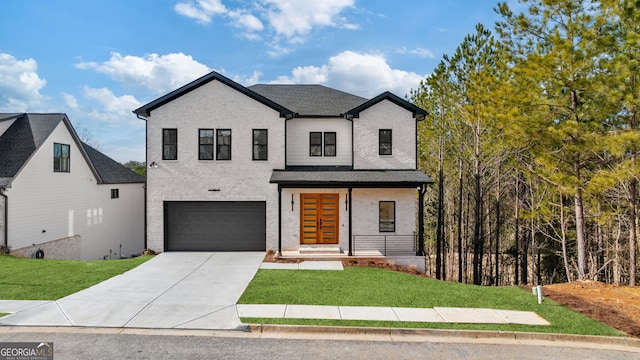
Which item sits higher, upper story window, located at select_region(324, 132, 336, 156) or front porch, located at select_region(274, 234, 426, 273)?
upper story window, located at select_region(324, 132, 336, 156)

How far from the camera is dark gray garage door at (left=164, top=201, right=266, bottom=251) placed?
58.1 ft

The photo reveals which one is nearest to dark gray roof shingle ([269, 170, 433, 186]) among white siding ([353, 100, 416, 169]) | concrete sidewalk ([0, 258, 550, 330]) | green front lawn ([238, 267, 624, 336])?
white siding ([353, 100, 416, 169])

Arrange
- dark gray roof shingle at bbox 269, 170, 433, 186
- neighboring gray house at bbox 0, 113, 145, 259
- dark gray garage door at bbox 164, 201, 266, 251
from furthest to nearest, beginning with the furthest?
dark gray garage door at bbox 164, 201, 266, 251 → neighboring gray house at bbox 0, 113, 145, 259 → dark gray roof shingle at bbox 269, 170, 433, 186

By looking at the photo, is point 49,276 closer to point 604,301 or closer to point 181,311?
point 181,311

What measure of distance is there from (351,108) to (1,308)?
15267 mm

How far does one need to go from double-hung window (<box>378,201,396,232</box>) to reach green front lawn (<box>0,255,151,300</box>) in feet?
34.7

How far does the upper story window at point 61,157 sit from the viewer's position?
63.9 ft

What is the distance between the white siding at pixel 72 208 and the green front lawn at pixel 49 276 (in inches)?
108

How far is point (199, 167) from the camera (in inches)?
688

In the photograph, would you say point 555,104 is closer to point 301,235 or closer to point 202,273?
point 301,235

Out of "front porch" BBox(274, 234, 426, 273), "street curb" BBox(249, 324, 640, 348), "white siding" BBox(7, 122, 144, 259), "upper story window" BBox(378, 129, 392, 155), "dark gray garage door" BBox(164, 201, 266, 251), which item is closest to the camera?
"street curb" BBox(249, 324, 640, 348)

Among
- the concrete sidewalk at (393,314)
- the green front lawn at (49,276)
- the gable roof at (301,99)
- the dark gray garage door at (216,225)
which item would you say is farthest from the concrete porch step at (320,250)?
the concrete sidewalk at (393,314)

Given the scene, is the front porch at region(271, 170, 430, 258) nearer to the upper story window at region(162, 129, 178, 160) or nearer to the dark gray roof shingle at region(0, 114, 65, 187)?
the upper story window at region(162, 129, 178, 160)

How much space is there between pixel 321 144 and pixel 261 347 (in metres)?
12.3
